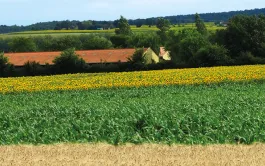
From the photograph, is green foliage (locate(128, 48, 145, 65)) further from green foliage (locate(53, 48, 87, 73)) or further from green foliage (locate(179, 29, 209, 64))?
green foliage (locate(179, 29, 209, 64))

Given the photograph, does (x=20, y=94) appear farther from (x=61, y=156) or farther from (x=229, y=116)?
(x=61, y=156)

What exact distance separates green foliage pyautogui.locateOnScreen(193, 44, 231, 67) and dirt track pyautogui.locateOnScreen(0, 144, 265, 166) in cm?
4051

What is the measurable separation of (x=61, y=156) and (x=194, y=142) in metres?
3.25

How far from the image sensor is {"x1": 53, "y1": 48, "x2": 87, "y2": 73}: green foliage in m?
53.1

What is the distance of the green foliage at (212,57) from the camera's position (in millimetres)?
50500

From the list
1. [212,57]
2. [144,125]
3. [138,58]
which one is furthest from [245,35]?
[144,125]

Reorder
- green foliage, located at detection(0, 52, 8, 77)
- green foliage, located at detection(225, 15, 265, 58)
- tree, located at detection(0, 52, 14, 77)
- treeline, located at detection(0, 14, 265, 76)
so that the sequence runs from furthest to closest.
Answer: green foliage, located at detection(225, 15, 265, 58) < green foliage, located at detection(0, 52, 8, 77) < tree, located at detection(0, 52, 14, 77) < treeline, located at detection(0, 14, 265, 76)

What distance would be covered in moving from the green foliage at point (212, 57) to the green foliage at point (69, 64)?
12315 millimetres

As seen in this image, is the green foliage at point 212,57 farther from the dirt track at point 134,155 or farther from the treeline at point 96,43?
the dirt track at point 134,155

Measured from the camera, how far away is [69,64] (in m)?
53.3

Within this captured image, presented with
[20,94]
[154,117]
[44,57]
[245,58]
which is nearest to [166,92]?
[20,94]

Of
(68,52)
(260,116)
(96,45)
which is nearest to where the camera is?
(260,116)

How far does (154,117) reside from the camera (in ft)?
47.0

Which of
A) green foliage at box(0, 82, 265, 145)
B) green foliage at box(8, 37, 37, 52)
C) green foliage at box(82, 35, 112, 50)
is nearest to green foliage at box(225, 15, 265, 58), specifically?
green foliage at box(82, 35, 112, 50)
